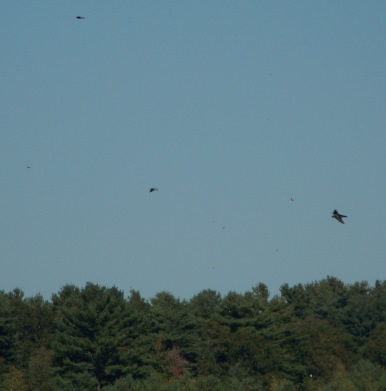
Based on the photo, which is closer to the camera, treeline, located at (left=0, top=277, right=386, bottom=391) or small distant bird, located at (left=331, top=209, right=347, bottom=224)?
small distant bird, located at (left=331, top=209, right=347, bottom=224)

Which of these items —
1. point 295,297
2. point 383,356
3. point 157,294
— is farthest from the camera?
point 295,297

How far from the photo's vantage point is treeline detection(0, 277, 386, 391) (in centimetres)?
7456

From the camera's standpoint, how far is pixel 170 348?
93.8 meters

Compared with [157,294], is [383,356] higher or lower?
lower

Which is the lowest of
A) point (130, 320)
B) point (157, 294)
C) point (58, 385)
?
point (58, 385)

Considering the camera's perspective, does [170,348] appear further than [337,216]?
Yes

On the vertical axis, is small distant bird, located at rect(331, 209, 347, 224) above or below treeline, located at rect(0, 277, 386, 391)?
below

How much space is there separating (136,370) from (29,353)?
16.4 m

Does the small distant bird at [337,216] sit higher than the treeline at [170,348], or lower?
lower

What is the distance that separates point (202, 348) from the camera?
88.3 metres

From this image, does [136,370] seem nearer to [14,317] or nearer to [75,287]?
[14,317]

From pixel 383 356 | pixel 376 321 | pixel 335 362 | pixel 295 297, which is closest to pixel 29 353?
pixel 335 362

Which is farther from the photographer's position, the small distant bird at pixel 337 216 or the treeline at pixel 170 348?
the treeline at pixel 170 348

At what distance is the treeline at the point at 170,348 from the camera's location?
74.6 m
